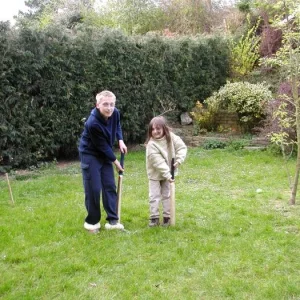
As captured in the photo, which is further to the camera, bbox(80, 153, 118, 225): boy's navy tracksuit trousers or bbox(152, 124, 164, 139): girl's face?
bbox(152, 124, 164, 139): girl's face

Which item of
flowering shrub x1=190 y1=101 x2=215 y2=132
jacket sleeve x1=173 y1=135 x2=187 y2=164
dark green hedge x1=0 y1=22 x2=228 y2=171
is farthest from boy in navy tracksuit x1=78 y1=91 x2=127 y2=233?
flowering shrub x1=190 y1=101 x2=215 y2=132

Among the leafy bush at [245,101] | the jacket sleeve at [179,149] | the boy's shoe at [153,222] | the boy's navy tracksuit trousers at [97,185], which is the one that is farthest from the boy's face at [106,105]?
the leafy bush at [245,101]

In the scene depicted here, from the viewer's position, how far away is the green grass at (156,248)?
3.87m

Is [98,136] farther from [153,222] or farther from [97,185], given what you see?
[153,222]

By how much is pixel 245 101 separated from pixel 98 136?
901cm

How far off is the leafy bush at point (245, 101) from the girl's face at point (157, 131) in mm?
7905

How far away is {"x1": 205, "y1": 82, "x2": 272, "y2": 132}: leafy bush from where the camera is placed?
1303 cm

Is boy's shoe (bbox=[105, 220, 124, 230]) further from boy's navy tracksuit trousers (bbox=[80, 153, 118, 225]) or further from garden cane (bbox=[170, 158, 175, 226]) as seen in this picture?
garden cane (bbox=[170, 158, 175, 226])

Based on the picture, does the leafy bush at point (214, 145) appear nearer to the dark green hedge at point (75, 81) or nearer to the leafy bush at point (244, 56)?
the dark green hedge at point (75, 81)

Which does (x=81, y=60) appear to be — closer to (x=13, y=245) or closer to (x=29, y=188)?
(x=29, y=188)

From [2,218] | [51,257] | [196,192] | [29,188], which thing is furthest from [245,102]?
[51,257]

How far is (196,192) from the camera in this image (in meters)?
7.63

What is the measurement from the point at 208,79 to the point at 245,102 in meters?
1.95

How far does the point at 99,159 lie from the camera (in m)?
5.36
